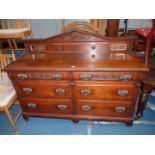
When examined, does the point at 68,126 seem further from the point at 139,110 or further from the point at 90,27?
the point at 90,27

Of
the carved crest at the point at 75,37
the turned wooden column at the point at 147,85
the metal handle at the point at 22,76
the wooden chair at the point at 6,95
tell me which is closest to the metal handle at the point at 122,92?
the turned wooden column at the point at 147,85

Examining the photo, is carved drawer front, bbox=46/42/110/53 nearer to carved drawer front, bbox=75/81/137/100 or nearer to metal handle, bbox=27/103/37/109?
carved drawer front, bbox=75/81/137/100

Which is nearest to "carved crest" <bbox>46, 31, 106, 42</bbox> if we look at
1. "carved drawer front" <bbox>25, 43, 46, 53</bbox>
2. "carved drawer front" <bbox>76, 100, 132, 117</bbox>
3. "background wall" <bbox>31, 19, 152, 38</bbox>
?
"carved drawer front" <bbox>25, 43, 46, 53</bbox>

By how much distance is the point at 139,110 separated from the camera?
6.68ft

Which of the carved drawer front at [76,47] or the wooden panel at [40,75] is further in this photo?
the carved drawer front at [76,47]

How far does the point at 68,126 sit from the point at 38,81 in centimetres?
83

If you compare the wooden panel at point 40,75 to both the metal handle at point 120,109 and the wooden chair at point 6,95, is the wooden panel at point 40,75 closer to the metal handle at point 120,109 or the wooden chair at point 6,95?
the wooden chair at point 6,95

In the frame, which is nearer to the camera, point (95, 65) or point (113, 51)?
point (95, 65)

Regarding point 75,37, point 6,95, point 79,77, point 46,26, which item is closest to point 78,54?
point 75,37

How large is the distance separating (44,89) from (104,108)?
0.82 m

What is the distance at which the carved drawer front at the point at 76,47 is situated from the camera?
5.99 ft


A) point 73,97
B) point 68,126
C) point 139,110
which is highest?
point 73,97

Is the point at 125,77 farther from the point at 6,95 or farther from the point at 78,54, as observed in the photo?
the point at 6,95
